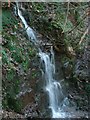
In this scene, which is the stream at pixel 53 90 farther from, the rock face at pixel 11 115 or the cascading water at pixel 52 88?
the rock face at pixel 11 115

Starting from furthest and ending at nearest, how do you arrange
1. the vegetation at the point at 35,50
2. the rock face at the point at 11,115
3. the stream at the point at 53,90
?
1. the stream at the point at 53,90
2. the vegetation at the point at 35,50
3. the rock face at the point at 11,115

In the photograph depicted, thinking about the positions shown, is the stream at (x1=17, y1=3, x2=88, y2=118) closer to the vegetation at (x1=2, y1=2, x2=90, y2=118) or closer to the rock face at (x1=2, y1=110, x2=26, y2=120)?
the vegetation at (x1=2, y1=2, x2=90, y2=118)

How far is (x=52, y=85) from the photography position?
912 centimetres

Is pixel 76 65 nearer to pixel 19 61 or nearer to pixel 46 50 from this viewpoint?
pixel 46 50

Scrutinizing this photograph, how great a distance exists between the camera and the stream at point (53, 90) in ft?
28.6

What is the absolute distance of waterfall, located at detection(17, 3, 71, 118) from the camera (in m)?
8.74

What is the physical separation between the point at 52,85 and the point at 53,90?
18 cm

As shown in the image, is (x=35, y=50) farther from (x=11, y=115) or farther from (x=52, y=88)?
(x=11, y=115)

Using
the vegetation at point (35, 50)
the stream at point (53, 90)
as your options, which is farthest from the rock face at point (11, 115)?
the stream at point (53, 90)

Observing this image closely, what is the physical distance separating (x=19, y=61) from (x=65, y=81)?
2272 millimetres

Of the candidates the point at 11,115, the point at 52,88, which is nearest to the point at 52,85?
the point at 52,88

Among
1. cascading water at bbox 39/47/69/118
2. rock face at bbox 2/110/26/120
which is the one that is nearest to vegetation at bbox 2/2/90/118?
rock face at bbox 2/110/26/120

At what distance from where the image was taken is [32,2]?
35.6ft

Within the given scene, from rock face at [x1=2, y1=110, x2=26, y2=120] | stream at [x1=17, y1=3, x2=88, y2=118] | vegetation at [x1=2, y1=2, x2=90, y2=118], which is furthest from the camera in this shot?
stream at [x1=17, y1=3, x2=88, y2=118]
